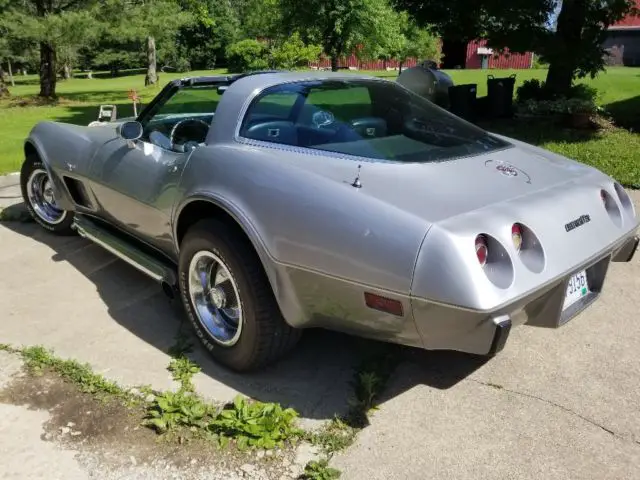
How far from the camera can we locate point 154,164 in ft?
11.5

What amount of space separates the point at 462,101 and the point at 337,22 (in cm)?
1246

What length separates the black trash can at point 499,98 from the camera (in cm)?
1067

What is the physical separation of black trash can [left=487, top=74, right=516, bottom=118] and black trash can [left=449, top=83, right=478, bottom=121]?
1.14ft

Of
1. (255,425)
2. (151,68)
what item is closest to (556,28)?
(255,425)

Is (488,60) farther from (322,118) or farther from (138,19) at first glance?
(322,118)

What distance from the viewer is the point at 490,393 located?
113 inches

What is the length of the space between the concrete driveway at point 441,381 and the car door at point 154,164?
58cm

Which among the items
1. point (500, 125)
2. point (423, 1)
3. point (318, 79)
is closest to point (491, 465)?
point (318, 79)

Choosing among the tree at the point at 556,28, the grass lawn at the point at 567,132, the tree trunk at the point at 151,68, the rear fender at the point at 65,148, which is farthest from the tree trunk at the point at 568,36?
the tree trunk at the point at 151,68

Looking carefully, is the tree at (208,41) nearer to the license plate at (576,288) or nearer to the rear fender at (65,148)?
the rear fender at (65,148)

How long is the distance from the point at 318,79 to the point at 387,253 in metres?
1.55

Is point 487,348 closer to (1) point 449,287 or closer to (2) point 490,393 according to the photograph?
(1) point 449,287

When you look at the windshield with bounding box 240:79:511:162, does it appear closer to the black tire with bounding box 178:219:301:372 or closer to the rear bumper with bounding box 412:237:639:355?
the black tire with bounding box 178:219:301:372

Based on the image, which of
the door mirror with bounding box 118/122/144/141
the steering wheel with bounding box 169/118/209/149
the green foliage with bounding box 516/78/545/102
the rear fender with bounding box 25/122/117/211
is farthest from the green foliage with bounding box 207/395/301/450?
the green foliage with bounding box 516/78/545/102
